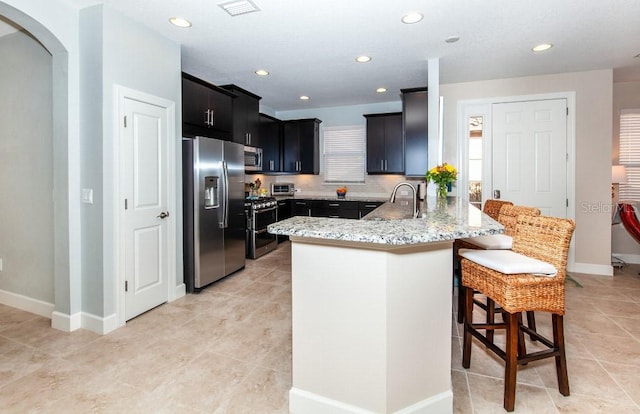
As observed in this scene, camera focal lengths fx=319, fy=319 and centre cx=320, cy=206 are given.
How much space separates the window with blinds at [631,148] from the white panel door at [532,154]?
1.16 metres

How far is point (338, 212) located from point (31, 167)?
437 centimetres

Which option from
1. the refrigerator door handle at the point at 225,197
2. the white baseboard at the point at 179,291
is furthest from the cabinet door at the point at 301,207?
the white baseboard at the point at 179,291

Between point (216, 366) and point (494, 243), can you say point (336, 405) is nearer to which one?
point (216, 366)

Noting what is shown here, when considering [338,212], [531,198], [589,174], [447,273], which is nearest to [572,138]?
[589,174]

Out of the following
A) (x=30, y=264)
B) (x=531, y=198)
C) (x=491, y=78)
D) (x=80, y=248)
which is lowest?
(x=30, y=264)

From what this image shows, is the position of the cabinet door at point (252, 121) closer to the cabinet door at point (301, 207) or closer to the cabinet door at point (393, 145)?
the cabinet door at point (301, 207)

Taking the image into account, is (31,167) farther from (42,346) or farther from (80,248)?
(42,346)

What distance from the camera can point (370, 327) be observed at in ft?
4.91

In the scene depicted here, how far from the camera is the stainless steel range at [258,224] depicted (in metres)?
4.98

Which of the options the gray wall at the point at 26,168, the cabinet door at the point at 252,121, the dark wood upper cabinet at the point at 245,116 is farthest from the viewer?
the cabinet door at the point at 252,121

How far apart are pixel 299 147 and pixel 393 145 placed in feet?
6.25

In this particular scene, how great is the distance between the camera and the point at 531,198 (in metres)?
4.62

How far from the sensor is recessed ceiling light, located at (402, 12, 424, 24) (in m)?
2.78

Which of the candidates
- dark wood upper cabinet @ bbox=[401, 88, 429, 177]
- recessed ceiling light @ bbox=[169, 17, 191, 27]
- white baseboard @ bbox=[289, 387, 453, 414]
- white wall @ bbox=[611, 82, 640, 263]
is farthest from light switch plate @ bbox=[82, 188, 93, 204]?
white wall @ bbox=[611, 82, 640, 263]
